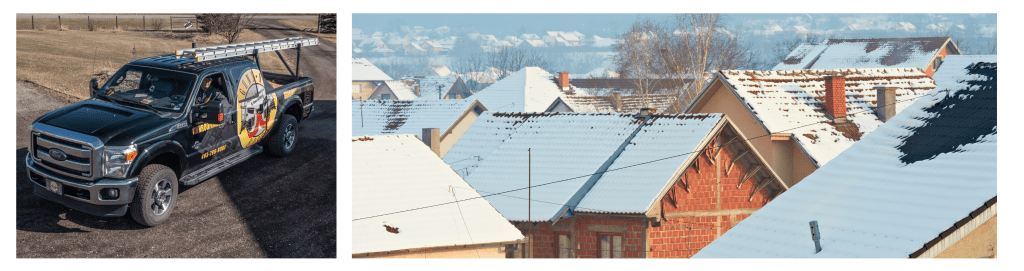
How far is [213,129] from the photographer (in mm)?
7258

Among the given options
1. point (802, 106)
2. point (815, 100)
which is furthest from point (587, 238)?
point (815, 100)

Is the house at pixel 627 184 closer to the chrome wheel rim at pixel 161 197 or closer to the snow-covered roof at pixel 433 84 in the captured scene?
the chrome wheel rim at pixel 161 197

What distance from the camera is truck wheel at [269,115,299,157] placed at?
770cm

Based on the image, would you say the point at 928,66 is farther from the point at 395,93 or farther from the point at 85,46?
the point at 85,46

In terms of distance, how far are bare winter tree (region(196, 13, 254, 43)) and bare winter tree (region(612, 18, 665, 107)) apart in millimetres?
27037

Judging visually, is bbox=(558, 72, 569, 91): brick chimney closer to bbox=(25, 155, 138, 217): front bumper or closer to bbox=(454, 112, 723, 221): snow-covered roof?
bbox=(454, 112, 723, 221): snow-covered roof

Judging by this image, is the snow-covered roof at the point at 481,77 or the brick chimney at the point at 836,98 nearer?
the brick chimney at the point at 836,98

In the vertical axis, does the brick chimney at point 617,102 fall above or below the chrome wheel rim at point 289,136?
above

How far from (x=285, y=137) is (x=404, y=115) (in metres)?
22.4

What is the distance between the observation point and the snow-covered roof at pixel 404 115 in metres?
28.9

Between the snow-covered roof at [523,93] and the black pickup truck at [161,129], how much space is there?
27567 millimetres

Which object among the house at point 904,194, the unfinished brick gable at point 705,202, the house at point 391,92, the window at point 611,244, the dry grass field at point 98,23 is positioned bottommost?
the window at point 611,244

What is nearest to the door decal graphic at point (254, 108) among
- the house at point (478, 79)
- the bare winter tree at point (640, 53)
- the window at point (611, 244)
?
the window at point (611, 244)

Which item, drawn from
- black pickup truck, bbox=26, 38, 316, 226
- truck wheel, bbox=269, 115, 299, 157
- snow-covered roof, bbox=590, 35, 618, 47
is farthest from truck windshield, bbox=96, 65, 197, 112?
snow-covered roof, bbox=590, 35, 618, 47
